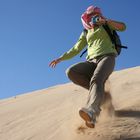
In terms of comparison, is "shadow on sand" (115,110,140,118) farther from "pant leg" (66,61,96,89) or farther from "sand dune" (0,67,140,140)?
"pant leg" (66,61,96,89)

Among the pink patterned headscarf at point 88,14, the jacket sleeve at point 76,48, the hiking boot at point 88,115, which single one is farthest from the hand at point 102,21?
the hiking boot at point 88,115

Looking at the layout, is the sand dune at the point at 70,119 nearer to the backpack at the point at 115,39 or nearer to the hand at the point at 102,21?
the backpack at the point at 115,39

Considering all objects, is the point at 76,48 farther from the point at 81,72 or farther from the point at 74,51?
the point at 81,72

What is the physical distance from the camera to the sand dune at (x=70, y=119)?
6863 mm

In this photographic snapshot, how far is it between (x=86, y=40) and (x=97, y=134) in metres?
1.87

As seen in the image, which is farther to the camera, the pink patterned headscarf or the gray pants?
the pink patterned headscarf

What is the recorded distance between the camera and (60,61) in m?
8.04

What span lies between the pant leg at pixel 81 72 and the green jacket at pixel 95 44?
168 mm

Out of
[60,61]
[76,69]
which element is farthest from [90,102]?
[60,61]

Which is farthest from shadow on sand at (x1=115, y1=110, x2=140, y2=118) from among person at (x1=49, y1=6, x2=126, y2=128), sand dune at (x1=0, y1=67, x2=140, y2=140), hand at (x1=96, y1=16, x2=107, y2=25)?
hand at (x1=96, y1=16, x2=107, y2=25)

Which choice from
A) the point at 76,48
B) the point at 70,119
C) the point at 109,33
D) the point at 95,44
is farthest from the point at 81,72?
the point at 70,119

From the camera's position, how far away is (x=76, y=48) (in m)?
8.03

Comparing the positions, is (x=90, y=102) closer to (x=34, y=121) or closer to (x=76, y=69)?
(x=76, y=69)

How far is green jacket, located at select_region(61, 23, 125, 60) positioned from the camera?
7.42 meters
